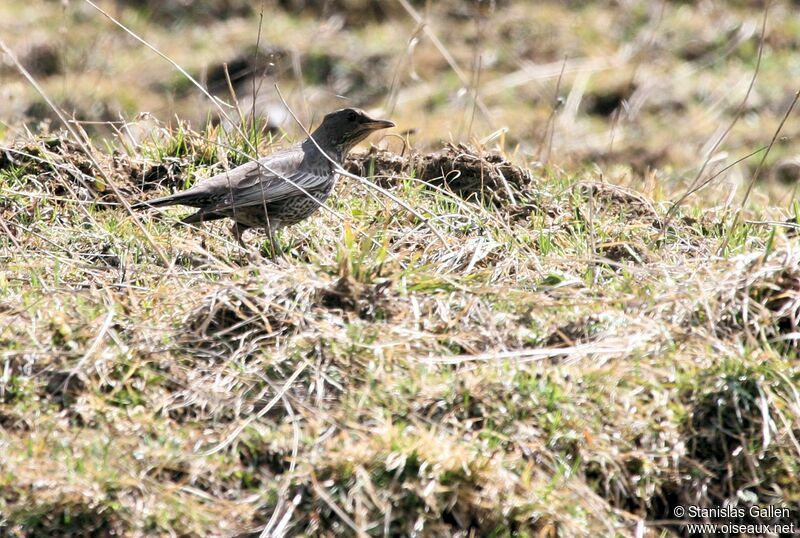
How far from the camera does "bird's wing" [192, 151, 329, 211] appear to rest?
5.75 meters

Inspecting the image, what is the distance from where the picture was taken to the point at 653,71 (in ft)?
40.1

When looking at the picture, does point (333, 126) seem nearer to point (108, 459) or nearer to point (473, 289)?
point (473, 289)

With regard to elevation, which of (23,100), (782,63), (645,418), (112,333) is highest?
(112,333)

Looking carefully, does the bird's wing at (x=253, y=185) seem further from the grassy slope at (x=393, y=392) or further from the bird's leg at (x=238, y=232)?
the grassy slope at (x=393, y=392)

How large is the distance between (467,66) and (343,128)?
6.29m

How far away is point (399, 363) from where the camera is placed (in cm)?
446

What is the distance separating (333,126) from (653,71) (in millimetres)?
6611

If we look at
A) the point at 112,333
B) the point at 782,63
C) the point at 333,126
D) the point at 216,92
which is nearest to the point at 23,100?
the point at 216,92

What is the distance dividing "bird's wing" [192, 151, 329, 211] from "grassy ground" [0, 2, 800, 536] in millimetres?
226

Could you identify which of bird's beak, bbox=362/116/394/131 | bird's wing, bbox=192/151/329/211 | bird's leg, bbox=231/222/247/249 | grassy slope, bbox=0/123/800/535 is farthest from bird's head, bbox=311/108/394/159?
grassy slope, bbox=0/123/800/535

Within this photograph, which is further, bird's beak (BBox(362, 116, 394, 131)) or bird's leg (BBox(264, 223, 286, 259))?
bird's beak (BBox(362, 116, 394, 131))

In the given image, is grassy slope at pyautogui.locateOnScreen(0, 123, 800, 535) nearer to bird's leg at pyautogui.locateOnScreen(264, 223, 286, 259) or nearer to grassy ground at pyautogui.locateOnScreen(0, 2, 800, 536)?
grassy ground at pyautogui.locateOnScreen(0, 2, 800, 536)

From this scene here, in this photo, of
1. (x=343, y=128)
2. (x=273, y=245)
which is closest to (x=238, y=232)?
(x=273, y=245)

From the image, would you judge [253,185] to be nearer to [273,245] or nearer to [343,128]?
[273,245]
